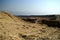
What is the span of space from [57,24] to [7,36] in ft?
32.3

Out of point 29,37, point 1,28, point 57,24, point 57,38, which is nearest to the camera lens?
point 1,28

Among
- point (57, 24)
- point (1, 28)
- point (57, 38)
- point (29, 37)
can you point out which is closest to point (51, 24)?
point (57, 24)

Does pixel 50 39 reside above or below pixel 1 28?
below

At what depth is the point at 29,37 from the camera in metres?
10.6

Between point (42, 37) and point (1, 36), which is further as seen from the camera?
point (42, 37)

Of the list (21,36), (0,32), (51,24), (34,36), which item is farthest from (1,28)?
(51,24)

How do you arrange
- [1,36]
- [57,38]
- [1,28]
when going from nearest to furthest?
[1,36] < [1,28] < [57,38]

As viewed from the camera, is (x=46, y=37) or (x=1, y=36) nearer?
(x=1, y=36)

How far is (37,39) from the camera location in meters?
10.6

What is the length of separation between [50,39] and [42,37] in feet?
2.02

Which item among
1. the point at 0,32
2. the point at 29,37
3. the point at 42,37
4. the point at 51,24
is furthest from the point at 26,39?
the point at 51,24

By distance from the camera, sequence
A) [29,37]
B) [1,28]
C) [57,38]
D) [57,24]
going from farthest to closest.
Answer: [57,24], [57,38], [29,37], [1,28]

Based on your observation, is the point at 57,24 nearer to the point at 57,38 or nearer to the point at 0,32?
the point at 57,38

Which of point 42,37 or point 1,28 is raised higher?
point 1,28
